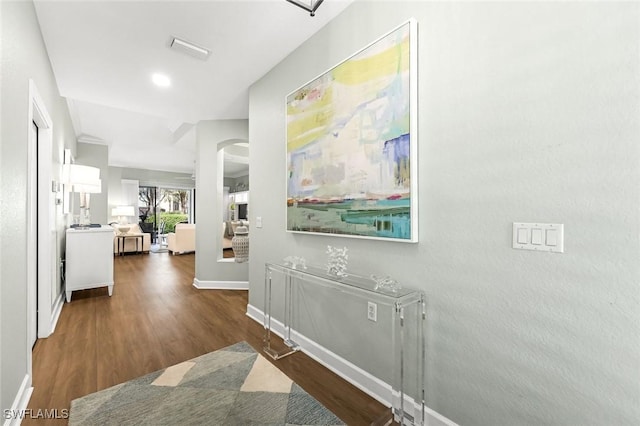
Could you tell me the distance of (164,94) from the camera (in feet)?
11.2

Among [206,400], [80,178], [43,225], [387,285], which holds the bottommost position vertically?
[206,400]

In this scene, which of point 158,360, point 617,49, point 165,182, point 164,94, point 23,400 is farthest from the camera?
point 165,182

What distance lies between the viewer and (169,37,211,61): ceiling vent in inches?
93.8

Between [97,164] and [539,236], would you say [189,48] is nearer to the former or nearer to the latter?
[539,236]

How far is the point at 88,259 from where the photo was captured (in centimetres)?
374

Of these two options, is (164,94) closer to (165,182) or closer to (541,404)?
(541,404)

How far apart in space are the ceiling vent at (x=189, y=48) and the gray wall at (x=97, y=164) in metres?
4.83

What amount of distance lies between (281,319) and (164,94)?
2.85m

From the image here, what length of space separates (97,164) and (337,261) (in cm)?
652

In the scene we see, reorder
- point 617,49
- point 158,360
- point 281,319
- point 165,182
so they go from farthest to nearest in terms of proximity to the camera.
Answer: point 165,182
point 281,319
point 158,360
point 617,49

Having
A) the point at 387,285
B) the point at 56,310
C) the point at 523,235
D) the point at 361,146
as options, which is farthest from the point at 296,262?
Result: the point at 56,310

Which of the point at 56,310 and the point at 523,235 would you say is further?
the point at 56,310

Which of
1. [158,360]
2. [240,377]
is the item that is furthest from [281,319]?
[158,360]

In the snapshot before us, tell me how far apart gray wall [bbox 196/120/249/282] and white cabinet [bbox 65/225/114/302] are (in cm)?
113
